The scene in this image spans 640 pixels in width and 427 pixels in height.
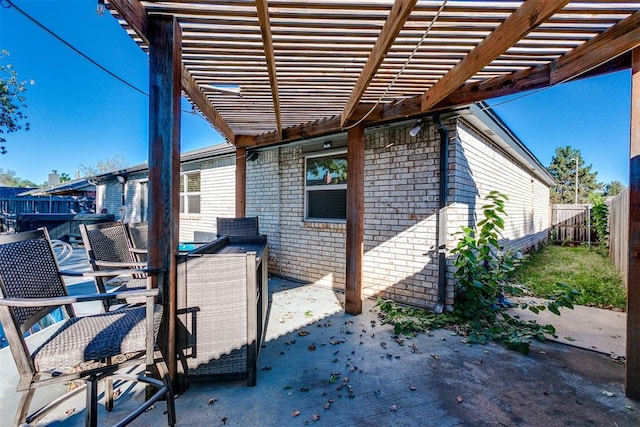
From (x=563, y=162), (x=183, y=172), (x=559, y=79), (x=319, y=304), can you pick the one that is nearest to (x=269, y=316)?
(x=319, y=304)

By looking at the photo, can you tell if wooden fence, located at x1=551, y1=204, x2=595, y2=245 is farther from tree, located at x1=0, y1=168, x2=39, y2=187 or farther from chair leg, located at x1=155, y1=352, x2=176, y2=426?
tree, located at x1=0, y1=168, x2=39, y2=187

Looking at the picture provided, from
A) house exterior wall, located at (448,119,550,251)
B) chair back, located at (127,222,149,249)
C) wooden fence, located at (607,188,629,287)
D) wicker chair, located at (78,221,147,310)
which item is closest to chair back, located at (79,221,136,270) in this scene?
wicker chair, located at (78,221,147,310)

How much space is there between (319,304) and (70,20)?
22.7 ft

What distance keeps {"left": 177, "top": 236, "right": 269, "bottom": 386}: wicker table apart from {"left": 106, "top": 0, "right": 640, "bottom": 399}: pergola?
0.36 ft

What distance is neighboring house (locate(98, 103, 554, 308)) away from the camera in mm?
4012

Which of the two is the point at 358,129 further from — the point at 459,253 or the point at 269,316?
the point at 269,316

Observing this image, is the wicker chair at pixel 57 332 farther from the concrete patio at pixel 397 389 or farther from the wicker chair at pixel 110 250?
the wicker chair at pixel 110 250

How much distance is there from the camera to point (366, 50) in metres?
2.29

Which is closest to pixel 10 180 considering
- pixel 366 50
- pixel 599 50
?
pixel 366 50

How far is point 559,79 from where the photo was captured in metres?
2.46

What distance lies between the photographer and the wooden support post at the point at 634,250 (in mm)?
2119

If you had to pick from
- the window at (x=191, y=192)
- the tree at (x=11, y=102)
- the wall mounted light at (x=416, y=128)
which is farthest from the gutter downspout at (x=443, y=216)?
the tree at (x=11, y=102)

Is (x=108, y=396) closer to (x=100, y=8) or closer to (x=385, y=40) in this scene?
(x=100, y=8)

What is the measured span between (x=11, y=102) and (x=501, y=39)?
17276 millimetres
